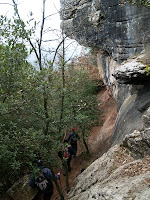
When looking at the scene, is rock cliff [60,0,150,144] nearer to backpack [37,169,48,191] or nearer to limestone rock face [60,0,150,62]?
limestone rock face [60,0,150,62]

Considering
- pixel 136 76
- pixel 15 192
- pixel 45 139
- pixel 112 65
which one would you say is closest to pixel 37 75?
pixel 45 139

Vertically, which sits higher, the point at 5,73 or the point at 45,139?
the point at 5,73

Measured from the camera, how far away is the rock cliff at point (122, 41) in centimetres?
689

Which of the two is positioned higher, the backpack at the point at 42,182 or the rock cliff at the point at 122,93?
the rock cliff at the point at 122,93

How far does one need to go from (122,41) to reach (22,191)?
8685 millimetres

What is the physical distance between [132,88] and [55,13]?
4.69m

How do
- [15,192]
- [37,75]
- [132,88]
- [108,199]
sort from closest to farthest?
1. [108,199]
2. [37,75]
3. [15,192]
4. [132,88]

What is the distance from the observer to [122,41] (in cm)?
995

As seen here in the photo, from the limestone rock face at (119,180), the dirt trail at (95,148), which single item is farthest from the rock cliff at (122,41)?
the dirt trail at (95,148)

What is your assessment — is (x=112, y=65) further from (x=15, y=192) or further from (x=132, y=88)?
(x=15, y=192)

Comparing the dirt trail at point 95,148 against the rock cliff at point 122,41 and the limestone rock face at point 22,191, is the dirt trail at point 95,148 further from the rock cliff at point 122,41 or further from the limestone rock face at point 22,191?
the rock cliff at point 122,41

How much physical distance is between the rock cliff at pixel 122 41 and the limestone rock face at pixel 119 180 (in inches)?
64.8

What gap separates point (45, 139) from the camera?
549 cm

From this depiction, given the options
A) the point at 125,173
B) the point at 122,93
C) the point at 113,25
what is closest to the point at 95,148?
the point at 122,93
